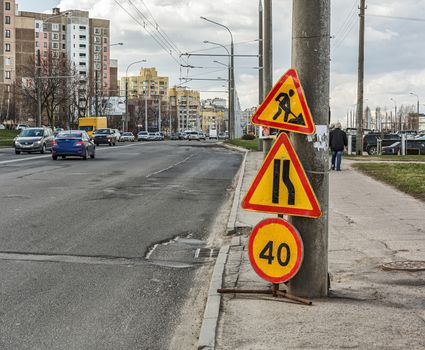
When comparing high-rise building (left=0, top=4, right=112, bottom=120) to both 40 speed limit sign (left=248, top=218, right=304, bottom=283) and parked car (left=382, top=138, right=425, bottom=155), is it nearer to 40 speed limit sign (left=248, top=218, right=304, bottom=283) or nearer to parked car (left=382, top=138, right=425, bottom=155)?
parked car (left=382, top=138, right=425, bottom=155)

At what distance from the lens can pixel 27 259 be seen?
8133 mm

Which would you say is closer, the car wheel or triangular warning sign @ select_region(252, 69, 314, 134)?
triangular warning sign @ select_region(252, 69, 314, 134)

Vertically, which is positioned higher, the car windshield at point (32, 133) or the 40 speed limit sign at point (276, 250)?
the car windshield at point (32, 133)

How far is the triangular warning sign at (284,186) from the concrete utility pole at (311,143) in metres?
0.26

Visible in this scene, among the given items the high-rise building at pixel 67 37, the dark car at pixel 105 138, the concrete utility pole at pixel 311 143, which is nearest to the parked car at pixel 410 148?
the dark car at pixel 105 138

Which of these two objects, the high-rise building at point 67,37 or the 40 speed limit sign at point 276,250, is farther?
the high-rise building at point 67,37

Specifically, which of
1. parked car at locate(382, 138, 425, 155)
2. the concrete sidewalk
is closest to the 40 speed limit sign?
the concrete sidewalk

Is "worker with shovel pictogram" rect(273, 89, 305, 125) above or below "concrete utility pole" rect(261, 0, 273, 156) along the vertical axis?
below

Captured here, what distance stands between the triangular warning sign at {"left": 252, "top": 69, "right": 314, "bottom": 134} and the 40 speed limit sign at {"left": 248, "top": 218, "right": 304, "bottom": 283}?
854mm

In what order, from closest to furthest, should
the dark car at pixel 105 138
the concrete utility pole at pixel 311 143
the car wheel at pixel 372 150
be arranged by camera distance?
the concrete utility pole at pixel 311 143 < the car wheel at pixel 372 150 < the dark car at pixel 105 138

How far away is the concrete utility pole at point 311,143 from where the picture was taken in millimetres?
6094

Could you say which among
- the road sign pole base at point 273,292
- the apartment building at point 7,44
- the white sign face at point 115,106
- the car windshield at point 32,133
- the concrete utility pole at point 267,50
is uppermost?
the apartment building at point 7,44

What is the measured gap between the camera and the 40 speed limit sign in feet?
19.4

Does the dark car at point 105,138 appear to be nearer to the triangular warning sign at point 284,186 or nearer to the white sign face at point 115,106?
the white sign face at point 115,106
